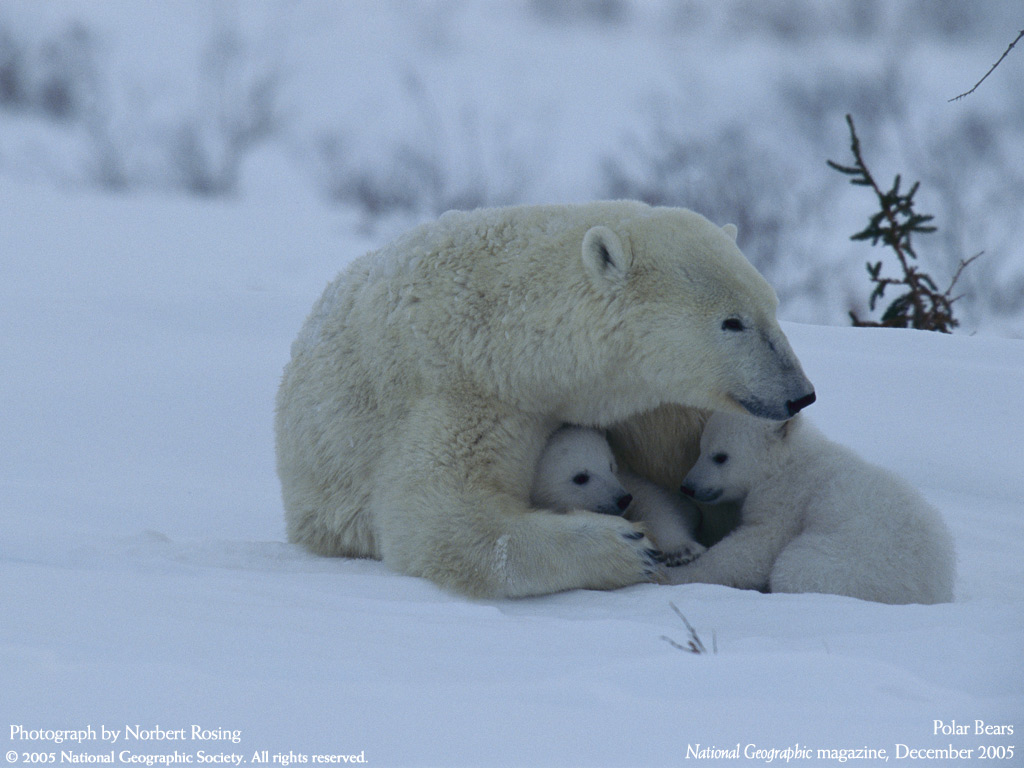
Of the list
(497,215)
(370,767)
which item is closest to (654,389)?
(497,215)

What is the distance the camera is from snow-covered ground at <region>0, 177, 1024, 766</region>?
1.64 metres

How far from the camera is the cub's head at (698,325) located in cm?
283

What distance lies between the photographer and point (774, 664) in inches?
72.7

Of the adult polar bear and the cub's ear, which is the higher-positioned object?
the cub's ear

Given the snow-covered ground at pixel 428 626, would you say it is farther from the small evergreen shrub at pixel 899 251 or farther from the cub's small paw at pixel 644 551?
the small evergreen shrub at pixel 899 251

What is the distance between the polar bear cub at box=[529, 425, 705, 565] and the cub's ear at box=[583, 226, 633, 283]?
0.54 m

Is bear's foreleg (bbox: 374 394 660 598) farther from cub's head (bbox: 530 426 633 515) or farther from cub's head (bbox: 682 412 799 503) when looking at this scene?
cub's head (bbox: 682 412 799 503)

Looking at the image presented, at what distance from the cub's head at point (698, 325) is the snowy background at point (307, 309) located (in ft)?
1.77

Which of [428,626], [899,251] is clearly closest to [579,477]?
[428,626]

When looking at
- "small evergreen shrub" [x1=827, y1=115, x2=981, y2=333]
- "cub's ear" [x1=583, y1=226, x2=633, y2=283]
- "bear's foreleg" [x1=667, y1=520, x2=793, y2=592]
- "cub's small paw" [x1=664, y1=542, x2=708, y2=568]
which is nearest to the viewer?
"cub's ear" [x1=583, y1=226, x2=633, y2=283]

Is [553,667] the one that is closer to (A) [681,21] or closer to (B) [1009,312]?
(B) [1009,312]

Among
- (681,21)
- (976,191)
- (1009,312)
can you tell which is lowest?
(1009,312)

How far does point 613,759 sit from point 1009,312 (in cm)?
1241

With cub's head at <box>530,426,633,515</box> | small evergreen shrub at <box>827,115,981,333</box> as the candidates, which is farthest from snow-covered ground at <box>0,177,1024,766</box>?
small evergreen shrub at <box>827,115,981,333</box>
